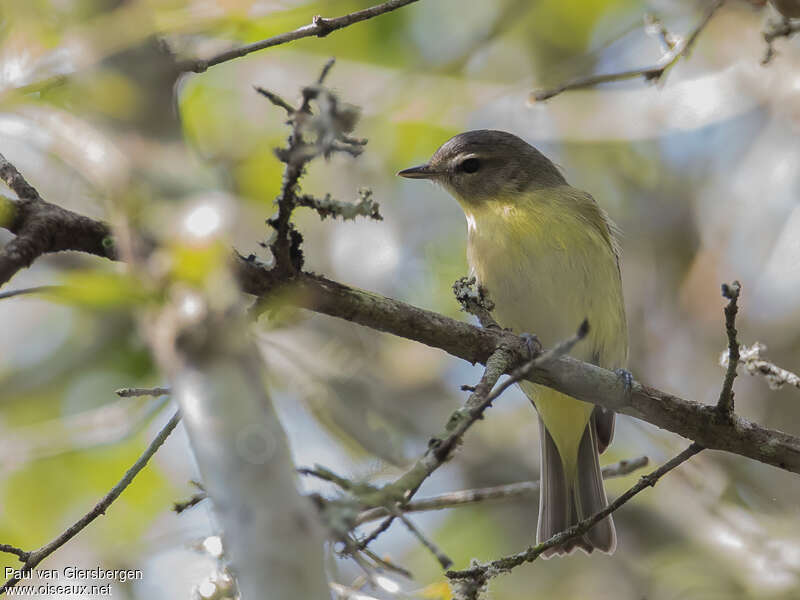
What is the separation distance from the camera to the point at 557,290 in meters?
4.61

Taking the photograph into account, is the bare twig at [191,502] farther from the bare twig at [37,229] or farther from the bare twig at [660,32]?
the bare twig at [660,32]

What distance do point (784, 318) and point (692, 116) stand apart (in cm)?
166

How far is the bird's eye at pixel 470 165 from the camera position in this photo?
5.37 metres

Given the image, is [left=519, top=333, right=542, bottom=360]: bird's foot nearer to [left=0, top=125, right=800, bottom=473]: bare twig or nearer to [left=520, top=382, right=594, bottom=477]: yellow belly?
[left=0, top=125, right=800, bottom=473]: bare twig

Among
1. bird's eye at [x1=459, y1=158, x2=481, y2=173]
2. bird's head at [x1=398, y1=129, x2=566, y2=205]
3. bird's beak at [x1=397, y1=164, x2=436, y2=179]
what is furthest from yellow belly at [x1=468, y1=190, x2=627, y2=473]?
bird's beak at [x1=397, y1=164, x2=436, y2=179]

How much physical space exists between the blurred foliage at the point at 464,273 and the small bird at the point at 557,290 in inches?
34.0

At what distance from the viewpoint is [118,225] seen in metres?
1.44

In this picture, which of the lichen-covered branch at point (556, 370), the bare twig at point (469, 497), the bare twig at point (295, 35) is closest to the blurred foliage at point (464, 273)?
the bare twig at point (469, 497)

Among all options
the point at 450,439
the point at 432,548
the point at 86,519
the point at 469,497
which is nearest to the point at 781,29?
the point at 469,497

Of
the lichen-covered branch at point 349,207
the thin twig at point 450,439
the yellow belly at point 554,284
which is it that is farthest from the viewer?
the yellow belly at point 554,284

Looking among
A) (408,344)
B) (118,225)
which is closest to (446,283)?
(408,344)

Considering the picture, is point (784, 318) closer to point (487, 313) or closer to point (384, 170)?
point (384, 170)

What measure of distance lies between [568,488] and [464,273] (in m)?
2.25

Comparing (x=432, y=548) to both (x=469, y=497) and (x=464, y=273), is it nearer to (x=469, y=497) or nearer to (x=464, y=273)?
(x=469, y=497)
